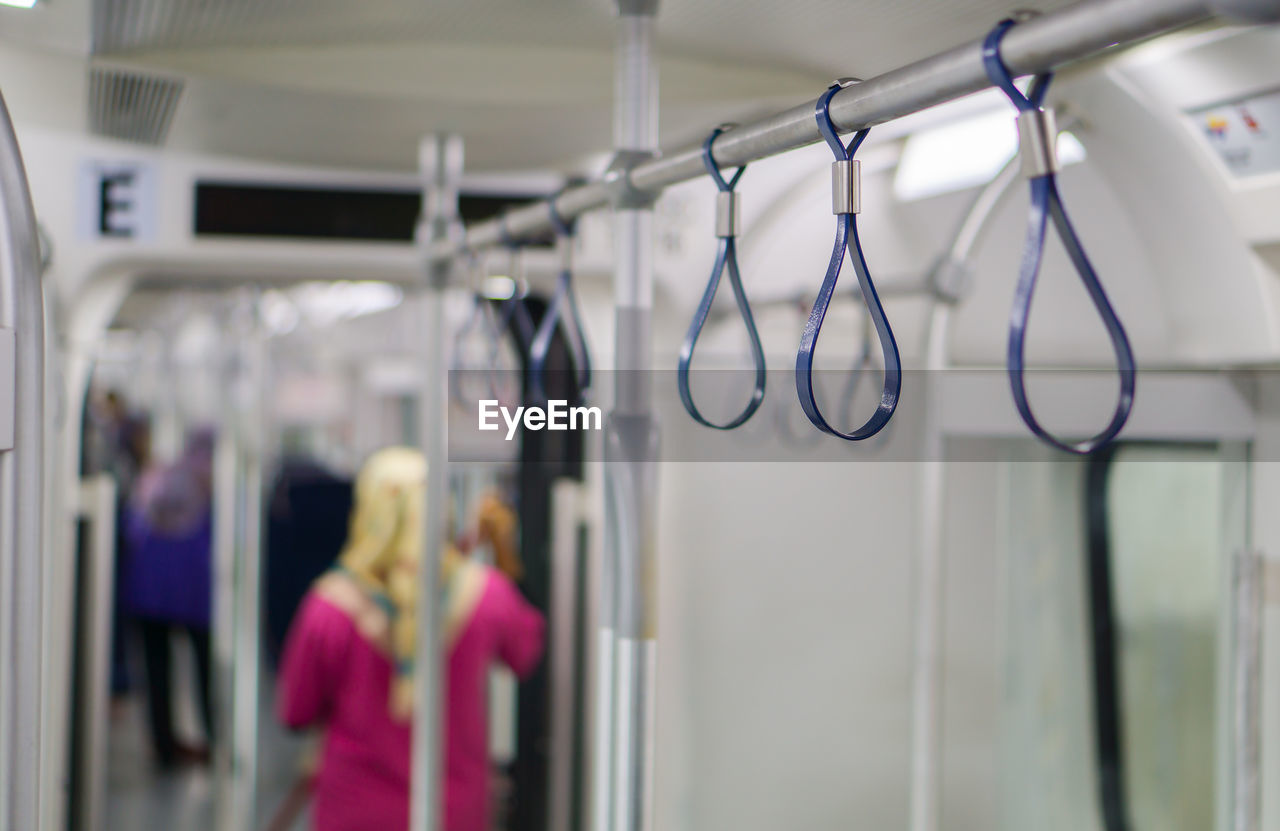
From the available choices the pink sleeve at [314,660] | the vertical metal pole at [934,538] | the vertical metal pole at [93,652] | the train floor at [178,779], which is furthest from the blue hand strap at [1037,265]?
the train floor at [178,779]

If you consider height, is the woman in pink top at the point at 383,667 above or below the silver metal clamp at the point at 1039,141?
below

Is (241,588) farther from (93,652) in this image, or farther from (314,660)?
(314,660)

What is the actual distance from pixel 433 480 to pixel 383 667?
823 mm

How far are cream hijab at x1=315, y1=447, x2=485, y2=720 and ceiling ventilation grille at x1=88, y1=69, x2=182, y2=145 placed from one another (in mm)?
932

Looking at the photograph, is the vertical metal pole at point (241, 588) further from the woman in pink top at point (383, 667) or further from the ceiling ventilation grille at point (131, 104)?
the ceiling ventilation grille at point (131, 104)

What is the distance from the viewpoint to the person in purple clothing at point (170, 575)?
441 centimetres

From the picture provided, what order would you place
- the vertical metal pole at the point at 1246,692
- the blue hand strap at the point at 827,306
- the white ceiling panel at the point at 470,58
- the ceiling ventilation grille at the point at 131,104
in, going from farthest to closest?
the vertical metal pole at the point at 1246,692 < the ceiling ventilation grille at the point at 131,104 < the white ceiling panel at the point at 470,58 < the blue hand strap at the point at 827,306

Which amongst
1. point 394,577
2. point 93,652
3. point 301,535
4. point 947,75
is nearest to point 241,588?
point 93,652

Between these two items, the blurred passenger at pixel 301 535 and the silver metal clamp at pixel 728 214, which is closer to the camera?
the silver metal clamp at pixel 728 214

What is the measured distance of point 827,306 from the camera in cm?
76

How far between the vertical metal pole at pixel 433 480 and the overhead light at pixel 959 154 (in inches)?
36.6

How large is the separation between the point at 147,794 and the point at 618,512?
12.7 ft

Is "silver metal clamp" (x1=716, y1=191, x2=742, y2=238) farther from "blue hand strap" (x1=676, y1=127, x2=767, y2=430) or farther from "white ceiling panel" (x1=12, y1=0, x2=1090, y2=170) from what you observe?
"white ceiling panel" (x1=12, y1=0, x2=1090, y2=170)

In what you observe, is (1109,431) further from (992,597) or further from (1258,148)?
(992,597)
